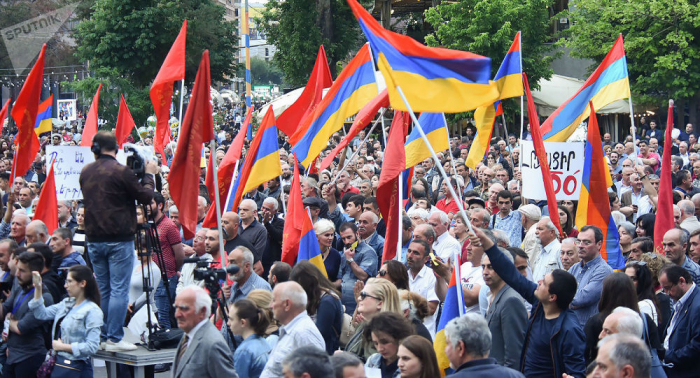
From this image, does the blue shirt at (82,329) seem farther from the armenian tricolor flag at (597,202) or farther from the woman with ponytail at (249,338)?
the armenian tricolor flag at (597,202)

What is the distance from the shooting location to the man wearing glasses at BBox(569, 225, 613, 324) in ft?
23.9

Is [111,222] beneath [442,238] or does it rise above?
above

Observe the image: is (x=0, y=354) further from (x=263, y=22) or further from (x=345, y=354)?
(x=263, y=22)

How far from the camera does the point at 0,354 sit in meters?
8.44

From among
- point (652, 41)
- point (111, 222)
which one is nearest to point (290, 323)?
point (111, 222)

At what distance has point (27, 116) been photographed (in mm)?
11438

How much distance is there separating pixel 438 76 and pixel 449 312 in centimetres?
205

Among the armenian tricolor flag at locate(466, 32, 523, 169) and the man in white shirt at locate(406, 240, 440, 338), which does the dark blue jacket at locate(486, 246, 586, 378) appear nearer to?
the man in white shirt at locate(406, 240, 440, 338)

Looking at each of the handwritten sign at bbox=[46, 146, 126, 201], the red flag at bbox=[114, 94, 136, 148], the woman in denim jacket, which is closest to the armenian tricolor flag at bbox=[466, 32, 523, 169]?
the handwritten sign at bbox=[46, 146, 126, 201]

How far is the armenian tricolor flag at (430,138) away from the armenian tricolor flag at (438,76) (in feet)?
10.8

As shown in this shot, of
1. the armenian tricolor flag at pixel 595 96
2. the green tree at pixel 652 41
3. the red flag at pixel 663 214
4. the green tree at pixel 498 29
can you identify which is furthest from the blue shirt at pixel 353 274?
the green tree at pixel 652 41

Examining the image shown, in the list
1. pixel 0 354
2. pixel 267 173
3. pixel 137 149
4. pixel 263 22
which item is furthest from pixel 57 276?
pixel 263 22

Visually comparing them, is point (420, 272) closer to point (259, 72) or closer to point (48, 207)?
point (48, 207)

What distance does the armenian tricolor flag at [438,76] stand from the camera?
7.41 metres
